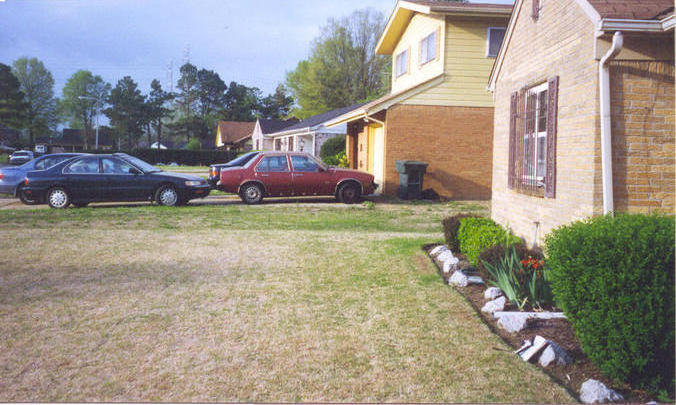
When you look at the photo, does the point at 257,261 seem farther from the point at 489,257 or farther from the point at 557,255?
the point at 557,255

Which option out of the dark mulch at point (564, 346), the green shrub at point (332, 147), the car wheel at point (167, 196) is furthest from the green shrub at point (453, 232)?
the green shrub at point (332, 147)

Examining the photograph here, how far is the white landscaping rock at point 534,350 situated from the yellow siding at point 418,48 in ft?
48.8

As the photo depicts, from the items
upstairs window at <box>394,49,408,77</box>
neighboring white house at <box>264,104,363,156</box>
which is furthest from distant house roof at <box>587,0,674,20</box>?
neighboring white house at <box>264,104,363,156</box>

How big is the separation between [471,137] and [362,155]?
6.15 metres

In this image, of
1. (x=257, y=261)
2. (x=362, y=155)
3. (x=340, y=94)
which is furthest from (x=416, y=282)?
(x=340, y=94)

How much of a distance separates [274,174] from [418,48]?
7.68 m

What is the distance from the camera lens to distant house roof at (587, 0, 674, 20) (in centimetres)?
566

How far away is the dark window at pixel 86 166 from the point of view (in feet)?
49.5

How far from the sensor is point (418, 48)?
2003cm

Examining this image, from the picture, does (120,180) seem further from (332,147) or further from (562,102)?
(332,147)

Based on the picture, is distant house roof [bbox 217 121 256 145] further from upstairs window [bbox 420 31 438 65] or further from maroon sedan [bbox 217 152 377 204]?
maroon sedan [bbox 217 152 377 204]

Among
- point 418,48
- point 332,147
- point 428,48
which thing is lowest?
point 332,147

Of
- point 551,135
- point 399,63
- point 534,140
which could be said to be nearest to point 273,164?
point 399,63

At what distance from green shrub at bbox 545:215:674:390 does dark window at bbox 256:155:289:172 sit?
13.3 metres
